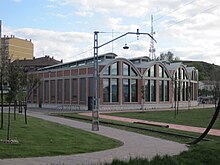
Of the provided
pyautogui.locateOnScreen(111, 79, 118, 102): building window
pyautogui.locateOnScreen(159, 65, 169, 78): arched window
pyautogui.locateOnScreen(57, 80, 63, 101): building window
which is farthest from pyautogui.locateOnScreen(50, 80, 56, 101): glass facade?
pyautogui.locateOnScreen(159, 65, 169, 78): arched window

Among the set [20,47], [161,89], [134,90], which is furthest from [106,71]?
[20,47]

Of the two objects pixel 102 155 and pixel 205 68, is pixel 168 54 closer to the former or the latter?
pixel 205 68

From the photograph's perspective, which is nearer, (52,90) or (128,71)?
(128,71)

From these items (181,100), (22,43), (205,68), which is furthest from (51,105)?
(205,68)

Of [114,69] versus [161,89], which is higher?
[114,69]

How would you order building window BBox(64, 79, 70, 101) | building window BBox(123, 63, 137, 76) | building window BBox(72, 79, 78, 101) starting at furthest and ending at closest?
building window BBox(64, 79, 70, 101), building window BBox(123, 63, 137, 76), building window BBox(72, 79, 78, 101)

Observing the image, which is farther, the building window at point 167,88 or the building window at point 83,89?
the building window at point 167,88

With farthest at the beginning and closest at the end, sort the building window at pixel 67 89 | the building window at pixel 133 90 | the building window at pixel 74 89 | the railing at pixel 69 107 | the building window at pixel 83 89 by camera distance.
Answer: the building window at pixel 133 90 < the building window at pixel 67 89 < the building window at pixel 74 89 < the railing at pixel 69 107 < the building window at pixel 83 89

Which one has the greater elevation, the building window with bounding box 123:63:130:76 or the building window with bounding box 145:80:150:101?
the building window with bounding box 123:63:130:76

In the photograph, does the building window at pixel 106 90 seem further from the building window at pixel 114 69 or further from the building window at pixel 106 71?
the building window at pixel 114 69

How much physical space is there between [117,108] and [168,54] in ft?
292

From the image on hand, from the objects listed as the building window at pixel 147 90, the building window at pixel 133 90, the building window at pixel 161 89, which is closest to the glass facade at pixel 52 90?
the building window at pixel 133 90

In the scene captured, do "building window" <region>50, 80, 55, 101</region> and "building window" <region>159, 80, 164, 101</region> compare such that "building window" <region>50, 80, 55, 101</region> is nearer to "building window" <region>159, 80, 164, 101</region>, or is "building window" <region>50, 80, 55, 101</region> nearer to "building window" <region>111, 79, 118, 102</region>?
"building window" <region>111, 79, 118, 102</region>

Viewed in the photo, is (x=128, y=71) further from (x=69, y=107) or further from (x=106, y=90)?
(x=69, y=107)
